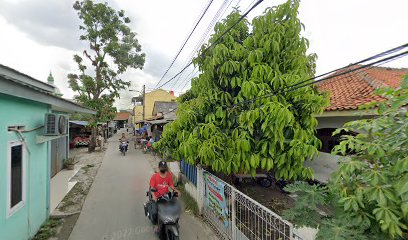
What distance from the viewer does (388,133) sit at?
1.94 meters

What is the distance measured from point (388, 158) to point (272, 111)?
171cm

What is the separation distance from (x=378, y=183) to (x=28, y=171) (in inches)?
209

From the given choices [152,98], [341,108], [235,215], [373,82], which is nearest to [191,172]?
[235,215]

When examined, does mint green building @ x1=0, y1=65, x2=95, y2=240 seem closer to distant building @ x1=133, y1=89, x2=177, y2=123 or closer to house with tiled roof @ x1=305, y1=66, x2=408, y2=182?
house with tiled roof @ x1=305, y1=66, x2=408, y2=182

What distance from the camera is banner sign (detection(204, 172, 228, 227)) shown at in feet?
13.4

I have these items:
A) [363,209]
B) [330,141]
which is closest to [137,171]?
[330,141]

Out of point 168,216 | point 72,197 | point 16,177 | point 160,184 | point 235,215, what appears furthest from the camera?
point 72,197

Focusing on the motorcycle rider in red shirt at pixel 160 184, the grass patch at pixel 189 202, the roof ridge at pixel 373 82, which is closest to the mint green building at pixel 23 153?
the motorcycle rider in red shirt at pixel 160 184

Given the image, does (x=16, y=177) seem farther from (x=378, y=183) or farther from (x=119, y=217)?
(x=378, y=183)

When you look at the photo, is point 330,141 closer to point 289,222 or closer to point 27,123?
point 289,222

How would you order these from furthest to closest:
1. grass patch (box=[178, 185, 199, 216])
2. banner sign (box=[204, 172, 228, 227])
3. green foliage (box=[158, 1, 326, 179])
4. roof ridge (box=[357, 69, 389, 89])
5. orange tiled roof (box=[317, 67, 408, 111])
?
1. grass patch (box=[178, 185, 199, 216])
2. roof ridge (box=[357, 69, 389, 89])
3. orange tiled roof (box=[317, 67, 408, 111])
4. banner sign (box=[204, 172, 228, 227])
5. green foliage (box=[158, 1, 326, 179])

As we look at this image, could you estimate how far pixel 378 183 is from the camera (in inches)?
65.3

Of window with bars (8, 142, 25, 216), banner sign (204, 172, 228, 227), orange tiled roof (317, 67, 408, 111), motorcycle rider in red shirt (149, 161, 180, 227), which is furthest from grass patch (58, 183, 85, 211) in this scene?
orange tiled roof (317, 67, 408, 111)

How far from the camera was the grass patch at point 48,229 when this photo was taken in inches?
164
